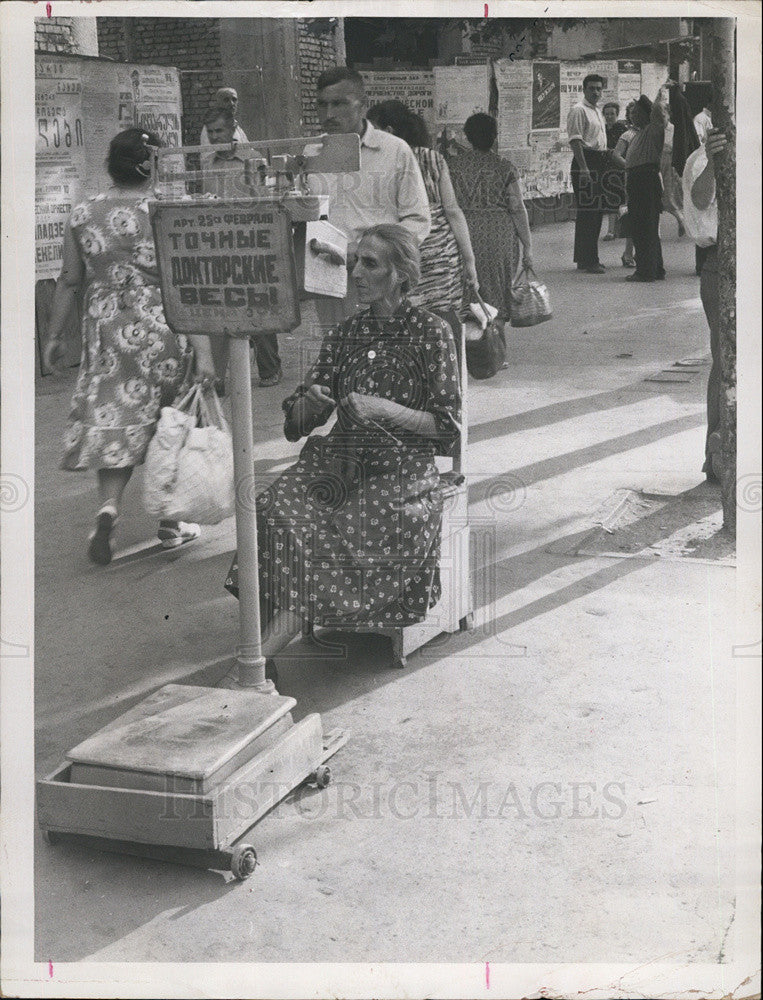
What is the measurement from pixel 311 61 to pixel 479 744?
9.25m

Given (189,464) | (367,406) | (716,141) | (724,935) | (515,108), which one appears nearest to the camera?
(724,935)

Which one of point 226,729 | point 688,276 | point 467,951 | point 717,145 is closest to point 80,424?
point 226,729

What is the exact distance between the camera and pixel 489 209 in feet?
24.5

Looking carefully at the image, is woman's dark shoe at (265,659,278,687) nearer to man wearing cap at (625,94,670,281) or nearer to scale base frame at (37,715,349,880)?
scale base frame at (37,715,349,880)

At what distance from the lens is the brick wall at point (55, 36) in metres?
9.58

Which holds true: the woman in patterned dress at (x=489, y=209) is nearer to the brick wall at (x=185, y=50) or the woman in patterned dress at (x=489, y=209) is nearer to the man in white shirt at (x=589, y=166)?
the man in white shirt at (x=589, y=166)

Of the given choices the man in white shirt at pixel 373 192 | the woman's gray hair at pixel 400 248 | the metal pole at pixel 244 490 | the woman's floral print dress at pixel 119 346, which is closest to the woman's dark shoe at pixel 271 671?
the metal pole at pixel 244 490

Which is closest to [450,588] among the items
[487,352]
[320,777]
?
[320,777]

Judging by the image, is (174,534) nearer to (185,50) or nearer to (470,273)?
(470,273)

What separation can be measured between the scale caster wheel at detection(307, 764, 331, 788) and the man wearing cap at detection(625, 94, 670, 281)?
9.16 m

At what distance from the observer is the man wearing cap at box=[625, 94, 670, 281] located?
11688mm

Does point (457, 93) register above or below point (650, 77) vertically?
below

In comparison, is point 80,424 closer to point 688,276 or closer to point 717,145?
point 717,145

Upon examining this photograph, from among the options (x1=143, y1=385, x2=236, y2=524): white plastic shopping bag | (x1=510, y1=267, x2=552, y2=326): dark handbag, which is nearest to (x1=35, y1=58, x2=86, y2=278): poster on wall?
(x1=510, y1=267, x2=552, y2=326): dark handbag
